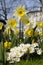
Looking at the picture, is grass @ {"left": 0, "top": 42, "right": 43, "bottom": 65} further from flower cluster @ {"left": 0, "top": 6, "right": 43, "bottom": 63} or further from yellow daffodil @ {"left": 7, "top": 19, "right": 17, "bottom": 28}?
yellow daffodil @ {"left": 7, "top": 19, "right": 17, "bottom": 28}

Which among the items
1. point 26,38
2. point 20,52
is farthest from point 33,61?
point 26,38

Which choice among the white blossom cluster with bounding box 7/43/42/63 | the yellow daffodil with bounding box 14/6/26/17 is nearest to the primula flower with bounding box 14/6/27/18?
the yellow daffodil with bounding box 14/6/26/17

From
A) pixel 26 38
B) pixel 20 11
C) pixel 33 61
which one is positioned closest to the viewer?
pixel 33 61

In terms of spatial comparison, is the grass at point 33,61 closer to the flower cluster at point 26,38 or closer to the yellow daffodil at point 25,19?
the flower cluster at point 26,38

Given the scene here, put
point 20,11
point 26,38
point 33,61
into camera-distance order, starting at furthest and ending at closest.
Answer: point 26,38 < point 20,11 < point 33,61

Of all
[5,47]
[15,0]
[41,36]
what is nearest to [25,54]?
[5,47]

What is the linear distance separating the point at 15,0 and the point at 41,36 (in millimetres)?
12179

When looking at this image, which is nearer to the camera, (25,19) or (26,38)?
(25,19)

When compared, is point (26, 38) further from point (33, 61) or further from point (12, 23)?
point (33, 61)

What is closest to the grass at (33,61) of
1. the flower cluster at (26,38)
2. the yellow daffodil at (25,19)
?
the flower cluster at (26,38)

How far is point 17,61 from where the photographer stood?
1.32m

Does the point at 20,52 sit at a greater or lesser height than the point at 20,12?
lesser

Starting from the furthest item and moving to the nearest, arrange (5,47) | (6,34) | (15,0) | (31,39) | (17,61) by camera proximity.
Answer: (15,0), (6,34), (31,39), (5,47), (17,61)

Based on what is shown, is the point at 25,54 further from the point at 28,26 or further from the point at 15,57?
the point at 28,26
